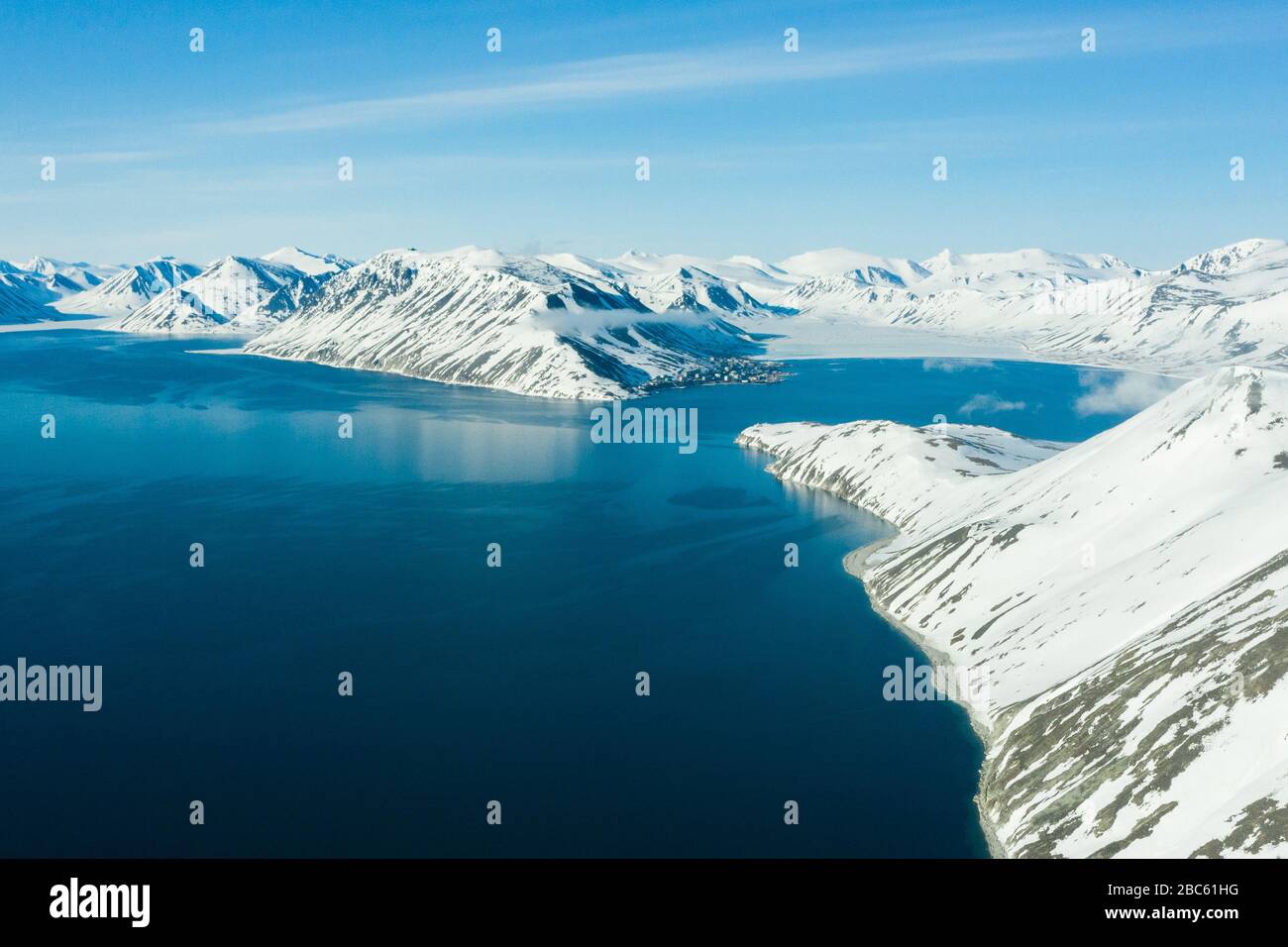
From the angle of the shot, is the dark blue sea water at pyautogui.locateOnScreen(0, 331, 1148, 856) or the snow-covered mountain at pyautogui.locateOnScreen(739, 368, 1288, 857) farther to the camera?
the dark blue sea water at pyautogui.locateOnScreen(0, 331, 1148, 856)

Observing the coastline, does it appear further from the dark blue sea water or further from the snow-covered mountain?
the dark blue sea water

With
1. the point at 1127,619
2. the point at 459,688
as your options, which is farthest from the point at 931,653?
the point at 459,688

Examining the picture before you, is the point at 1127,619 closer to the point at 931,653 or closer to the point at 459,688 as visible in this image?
the point at 931,653

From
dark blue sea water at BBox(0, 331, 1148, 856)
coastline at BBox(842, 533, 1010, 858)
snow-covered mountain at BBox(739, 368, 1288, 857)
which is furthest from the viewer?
coastline at BBox(842, 533, 1010, 858)

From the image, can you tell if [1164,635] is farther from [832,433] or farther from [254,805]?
[832,433]

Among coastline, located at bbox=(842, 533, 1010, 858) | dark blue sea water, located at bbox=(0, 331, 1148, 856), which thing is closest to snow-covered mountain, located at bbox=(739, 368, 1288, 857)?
coastline, located at bbox=(842, 533, 1010, 858)

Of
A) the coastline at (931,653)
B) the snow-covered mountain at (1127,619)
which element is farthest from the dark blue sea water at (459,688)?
the snow-covered mountain at (1127,619)
